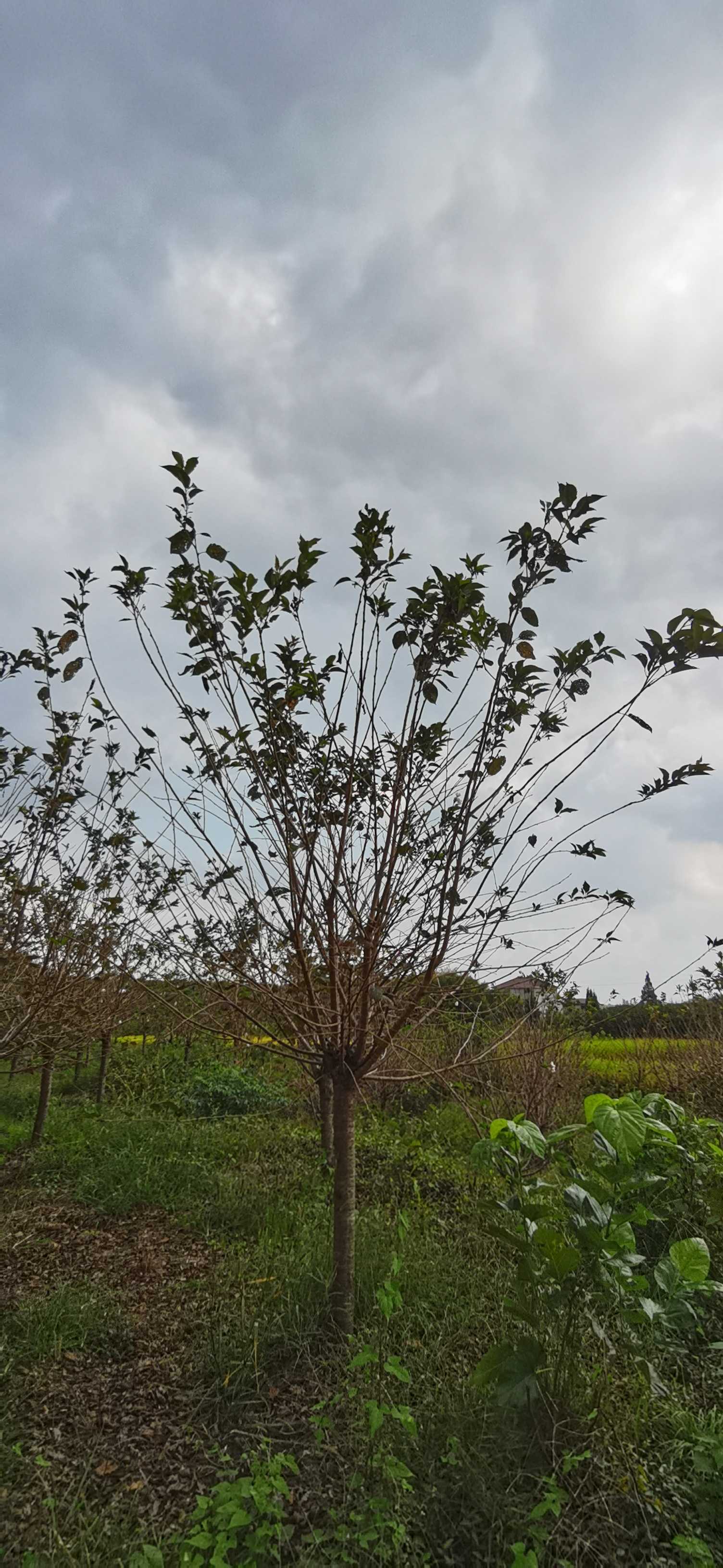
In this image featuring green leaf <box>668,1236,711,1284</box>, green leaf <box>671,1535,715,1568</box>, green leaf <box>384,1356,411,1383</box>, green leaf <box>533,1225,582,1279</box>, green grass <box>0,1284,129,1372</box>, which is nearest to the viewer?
green leaf <box>671,1535,715,1568</box>

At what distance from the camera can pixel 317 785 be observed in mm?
3660

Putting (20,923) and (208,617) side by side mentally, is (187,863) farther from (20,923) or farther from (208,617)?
(208,617)

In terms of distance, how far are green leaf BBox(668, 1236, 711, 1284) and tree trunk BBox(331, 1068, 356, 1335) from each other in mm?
1376

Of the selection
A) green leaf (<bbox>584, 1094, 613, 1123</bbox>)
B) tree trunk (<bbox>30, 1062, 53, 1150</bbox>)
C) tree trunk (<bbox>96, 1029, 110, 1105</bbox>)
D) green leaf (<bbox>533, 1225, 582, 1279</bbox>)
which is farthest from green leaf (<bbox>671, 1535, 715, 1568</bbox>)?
tree trunk (<bbox>96, 1029, 110, 1105</bbox>)

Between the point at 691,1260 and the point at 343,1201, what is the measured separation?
1486 millimetres

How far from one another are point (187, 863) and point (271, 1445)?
2960 mm

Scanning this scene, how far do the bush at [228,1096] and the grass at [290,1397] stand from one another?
2.66 meters

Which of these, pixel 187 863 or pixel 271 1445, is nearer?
pixel 271 1445

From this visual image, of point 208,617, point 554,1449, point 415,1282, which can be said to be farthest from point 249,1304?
point 208,617

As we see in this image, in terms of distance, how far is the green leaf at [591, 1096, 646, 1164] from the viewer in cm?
276

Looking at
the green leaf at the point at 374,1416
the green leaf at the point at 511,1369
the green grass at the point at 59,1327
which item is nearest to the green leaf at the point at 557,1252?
the green leaf at the point at 511,1369

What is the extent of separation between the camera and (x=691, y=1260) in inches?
116

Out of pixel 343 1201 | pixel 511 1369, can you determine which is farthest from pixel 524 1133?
pixel 343 1201

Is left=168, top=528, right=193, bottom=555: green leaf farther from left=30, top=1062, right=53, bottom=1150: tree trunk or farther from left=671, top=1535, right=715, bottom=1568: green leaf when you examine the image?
left=30, top=1062, right=53, bottom=1150: tree trunk
